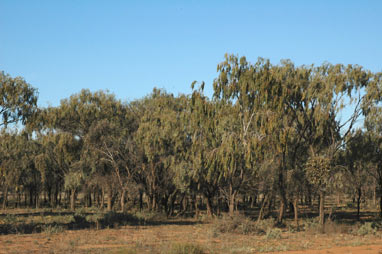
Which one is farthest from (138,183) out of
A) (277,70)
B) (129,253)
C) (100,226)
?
(129,253)

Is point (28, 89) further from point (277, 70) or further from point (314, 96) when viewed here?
point (314, 96)

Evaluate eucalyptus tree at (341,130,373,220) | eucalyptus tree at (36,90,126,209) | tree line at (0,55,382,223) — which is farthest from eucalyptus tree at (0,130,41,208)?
eucalyptus tree at (341,130,373,220)

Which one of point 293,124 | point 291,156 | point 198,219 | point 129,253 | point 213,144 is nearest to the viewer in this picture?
point 129,253

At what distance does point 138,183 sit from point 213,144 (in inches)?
532

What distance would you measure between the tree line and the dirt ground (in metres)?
4.88

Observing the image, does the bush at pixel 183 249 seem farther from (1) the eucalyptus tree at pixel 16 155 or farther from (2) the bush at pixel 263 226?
(1) the eucalyptus tree at pixel 16 155

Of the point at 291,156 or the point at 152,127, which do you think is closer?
the point at 291,156

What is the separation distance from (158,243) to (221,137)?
38.2 feet

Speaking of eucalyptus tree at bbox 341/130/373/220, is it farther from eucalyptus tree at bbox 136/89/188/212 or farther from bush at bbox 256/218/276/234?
eucalyptus tree at bbox 136/89/188/212

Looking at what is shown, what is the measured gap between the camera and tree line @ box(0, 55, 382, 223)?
2525 cm

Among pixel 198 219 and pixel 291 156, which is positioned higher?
pixel 291 156

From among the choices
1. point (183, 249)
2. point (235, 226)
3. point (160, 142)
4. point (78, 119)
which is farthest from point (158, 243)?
point (78, 119)

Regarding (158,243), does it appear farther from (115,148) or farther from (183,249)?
(115,148)

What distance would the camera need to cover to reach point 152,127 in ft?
109
